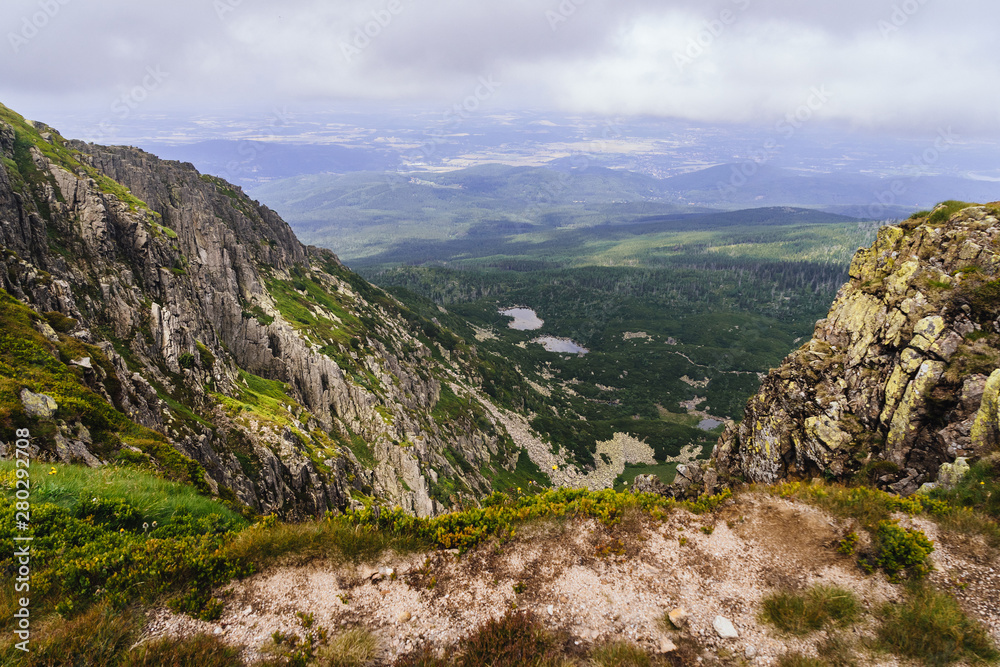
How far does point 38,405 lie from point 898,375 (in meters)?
43.0

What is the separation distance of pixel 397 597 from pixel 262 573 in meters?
4.02

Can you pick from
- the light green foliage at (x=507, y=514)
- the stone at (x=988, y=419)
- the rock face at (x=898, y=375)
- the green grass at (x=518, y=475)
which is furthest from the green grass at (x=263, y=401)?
the green grass at (x=518, y=475)

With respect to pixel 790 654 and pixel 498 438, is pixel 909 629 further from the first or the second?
pixel 498 438

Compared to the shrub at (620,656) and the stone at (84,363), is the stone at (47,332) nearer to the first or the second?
the stone at (84,363)

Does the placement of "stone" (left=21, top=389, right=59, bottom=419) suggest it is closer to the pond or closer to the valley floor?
the valley floor

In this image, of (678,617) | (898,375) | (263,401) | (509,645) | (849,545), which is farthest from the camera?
(263,401)

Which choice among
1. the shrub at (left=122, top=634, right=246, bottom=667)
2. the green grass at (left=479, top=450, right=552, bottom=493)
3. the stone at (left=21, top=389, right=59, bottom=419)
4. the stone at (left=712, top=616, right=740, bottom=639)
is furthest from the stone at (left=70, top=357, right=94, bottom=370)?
the green grass at (left=479, top=450, right=552, bottom=493)

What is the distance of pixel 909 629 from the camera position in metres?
10.7

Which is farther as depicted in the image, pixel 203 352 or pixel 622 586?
pixel 203 352

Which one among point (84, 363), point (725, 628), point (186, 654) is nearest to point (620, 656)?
point (725, 628)

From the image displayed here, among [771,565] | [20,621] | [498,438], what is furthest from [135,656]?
[498,438]

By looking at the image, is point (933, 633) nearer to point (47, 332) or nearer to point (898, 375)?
point (898, 375)

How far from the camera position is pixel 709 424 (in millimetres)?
185625

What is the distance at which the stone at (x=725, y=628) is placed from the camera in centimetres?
1141
